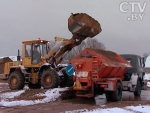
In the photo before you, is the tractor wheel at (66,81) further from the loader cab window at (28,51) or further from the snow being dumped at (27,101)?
the loader cab window at (28,51)

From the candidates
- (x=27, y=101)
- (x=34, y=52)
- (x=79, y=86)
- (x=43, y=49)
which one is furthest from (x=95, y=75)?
(x=34, y=52)

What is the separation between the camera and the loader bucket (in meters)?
13.2

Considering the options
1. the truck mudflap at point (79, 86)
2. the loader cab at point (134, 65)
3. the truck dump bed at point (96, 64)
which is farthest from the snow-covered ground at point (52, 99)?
the loader cab at point (134, 65)

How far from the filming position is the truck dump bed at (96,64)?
1164 cm

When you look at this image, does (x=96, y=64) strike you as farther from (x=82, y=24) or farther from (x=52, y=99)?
(x=52, y=99)

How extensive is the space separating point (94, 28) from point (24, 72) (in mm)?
5265

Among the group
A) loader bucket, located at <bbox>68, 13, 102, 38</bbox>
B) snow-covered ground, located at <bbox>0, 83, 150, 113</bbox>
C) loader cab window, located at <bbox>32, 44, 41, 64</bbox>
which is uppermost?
loader bucket, located at <bbox>68, 13, 102, 38</bbox>

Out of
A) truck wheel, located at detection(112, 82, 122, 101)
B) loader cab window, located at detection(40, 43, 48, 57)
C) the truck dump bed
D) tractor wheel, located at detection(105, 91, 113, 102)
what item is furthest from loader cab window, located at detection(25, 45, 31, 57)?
truck wheel, located at detection(112, 82, 122, 101)

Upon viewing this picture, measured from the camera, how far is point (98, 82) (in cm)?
1183

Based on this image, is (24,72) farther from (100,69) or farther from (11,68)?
(100,69)

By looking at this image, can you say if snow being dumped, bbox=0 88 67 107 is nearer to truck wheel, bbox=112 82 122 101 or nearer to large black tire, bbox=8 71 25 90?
large black tire, bbox=8 71 25 90

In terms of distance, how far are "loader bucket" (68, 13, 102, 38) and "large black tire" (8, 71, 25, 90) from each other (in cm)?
471

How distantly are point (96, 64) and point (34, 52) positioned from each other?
5572mm

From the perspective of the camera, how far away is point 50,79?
573 inches
